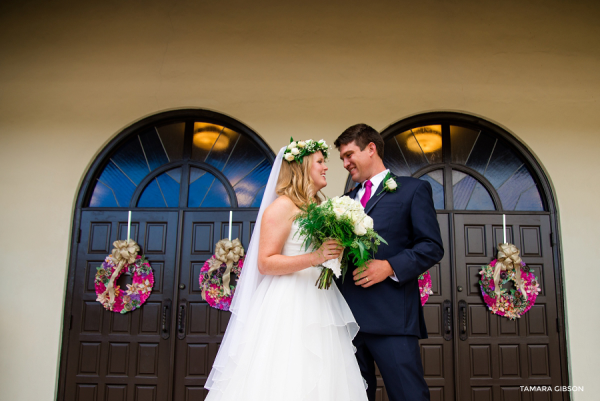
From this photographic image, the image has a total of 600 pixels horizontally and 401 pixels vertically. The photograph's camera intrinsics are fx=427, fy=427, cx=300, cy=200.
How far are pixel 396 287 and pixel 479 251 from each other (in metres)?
2.28

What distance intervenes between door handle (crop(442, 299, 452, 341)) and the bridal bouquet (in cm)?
232

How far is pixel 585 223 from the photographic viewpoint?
4328 mm

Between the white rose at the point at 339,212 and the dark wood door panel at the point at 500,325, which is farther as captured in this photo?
the dark wood door panel at the point at 500,325

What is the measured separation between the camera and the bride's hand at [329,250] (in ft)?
7.22

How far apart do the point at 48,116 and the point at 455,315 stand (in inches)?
186

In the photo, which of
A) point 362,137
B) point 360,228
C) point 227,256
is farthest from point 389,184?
point 227,256

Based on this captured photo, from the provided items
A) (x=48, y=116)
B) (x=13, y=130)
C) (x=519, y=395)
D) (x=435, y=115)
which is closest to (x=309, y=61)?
(x=435, y=115)

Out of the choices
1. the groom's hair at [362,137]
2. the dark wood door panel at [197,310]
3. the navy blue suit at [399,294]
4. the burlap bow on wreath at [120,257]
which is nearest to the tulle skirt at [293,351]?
the navy blue suit at [399,294]

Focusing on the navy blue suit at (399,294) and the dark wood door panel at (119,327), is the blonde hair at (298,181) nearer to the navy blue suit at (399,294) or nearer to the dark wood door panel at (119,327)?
the navy blue suit at (399,294)

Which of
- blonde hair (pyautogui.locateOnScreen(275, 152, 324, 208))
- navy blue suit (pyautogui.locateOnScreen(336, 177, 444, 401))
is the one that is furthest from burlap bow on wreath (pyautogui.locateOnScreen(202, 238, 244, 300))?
navy blue suit (pyautogui.locateOnScreen(336, 177, 444, 401))

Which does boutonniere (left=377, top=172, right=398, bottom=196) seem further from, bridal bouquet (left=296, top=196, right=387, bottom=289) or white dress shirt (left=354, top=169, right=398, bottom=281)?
bridal bouquet (left=296, top=196, right=387, bottom=289)

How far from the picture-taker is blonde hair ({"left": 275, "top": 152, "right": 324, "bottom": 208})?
8.58ft

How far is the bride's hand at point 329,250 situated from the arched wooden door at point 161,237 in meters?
2.20

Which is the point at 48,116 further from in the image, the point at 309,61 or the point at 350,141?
the point at 350,141
